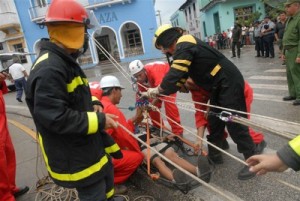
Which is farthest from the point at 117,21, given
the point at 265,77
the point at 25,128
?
the point at 25,128

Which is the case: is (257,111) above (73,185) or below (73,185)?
below

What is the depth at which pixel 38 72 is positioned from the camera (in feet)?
6.49

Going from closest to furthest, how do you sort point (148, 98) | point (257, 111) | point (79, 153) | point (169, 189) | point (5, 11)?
point (79, 153), point (169, 189), point (148, 98), point (257, 111), point (5, 11)

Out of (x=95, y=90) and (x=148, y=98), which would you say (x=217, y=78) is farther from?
(x=95, y=90)

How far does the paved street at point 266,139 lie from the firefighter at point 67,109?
1.22 metres

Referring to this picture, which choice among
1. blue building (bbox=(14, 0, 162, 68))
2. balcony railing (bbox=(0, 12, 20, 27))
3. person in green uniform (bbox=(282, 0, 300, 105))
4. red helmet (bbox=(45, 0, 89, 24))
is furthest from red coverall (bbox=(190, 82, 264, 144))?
balcony railing (bbox=(0, 12, 20, 27))

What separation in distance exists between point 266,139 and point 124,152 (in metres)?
2.02

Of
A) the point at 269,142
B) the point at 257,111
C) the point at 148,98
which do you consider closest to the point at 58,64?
the point at 148,98

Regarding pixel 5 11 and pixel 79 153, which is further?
pixel 5 11

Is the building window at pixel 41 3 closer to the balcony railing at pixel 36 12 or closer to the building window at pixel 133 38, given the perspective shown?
the balcony railing at pixel 36 12

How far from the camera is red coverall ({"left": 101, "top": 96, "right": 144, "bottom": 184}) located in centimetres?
338

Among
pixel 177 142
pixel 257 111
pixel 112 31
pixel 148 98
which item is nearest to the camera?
pixel 148 98

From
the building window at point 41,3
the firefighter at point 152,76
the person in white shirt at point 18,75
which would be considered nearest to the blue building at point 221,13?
the building window at point 41,3

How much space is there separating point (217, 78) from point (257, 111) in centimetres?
277
